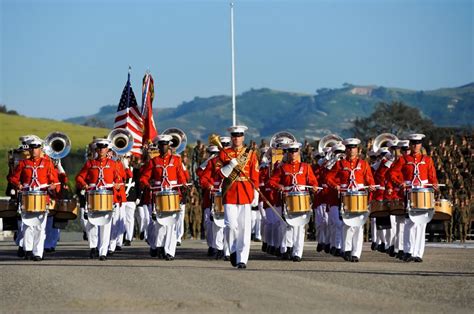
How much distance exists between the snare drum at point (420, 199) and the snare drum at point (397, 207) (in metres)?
0.26

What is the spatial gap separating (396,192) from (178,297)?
8408 millimetres

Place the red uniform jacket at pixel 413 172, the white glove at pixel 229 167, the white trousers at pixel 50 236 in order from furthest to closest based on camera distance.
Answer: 1. the white trousers at pixel 50 236
2. the red uniform jacket at pixel 413 172
3. the white glove at pixel 229 167

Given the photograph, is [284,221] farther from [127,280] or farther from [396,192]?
[127,280]

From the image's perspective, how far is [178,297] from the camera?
17.1 metres

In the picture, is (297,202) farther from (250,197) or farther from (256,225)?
(256,225)

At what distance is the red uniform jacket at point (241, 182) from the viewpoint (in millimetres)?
22266

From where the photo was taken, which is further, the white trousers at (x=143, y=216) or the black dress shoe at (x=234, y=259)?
the white trousers at (x=143, y=216)

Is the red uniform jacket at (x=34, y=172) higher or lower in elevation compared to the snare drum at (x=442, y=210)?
higher

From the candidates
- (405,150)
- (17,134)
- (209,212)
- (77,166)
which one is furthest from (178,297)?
(17,134)

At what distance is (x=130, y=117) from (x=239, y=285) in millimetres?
16654

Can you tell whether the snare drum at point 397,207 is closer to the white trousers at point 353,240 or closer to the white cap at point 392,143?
the white trousers at point 353,240

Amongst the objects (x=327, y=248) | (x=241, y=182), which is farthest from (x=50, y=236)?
(x=241, y=182)

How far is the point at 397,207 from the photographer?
961 inches

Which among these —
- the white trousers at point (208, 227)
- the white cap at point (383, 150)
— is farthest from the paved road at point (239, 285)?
the white cap at point (383, 150)
